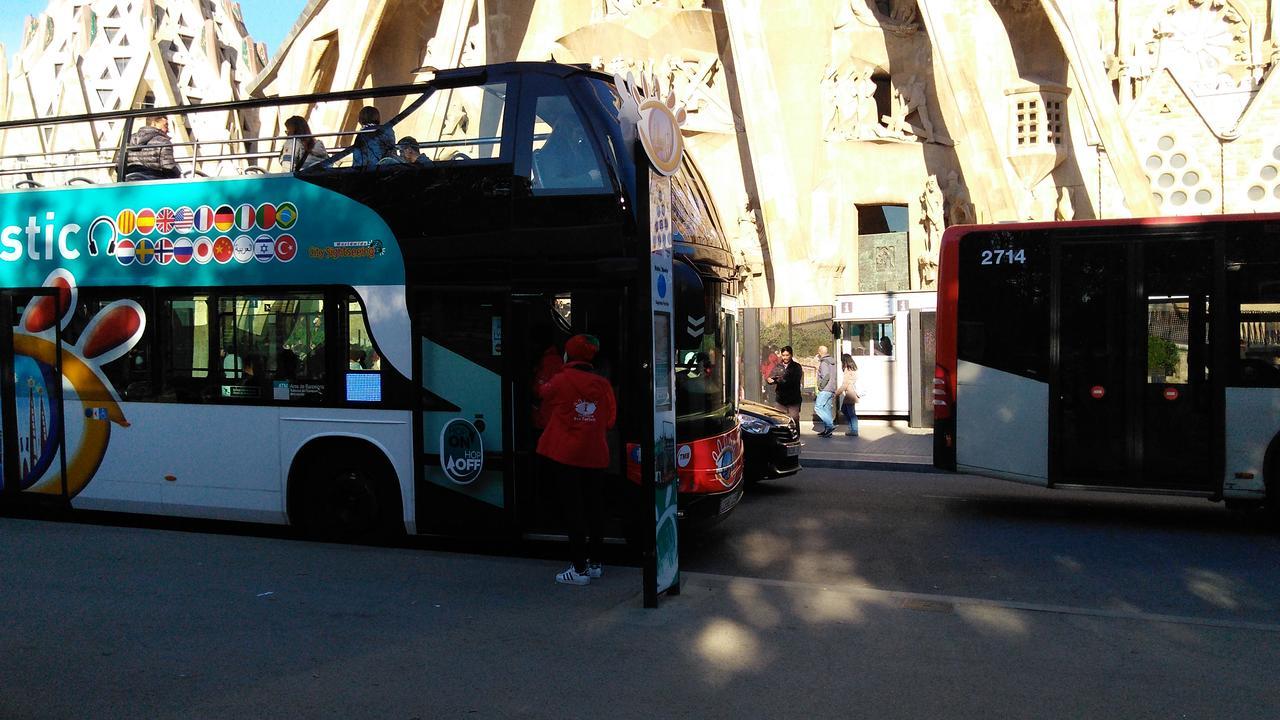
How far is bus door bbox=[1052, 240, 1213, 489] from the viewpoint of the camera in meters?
8.98

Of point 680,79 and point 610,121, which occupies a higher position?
Answer: point 680,79

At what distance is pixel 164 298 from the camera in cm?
855

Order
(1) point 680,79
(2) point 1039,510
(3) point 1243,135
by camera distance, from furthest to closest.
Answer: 1. (1) point 680,79
2. (3) point 1243,135
3. (2) point 1039,510

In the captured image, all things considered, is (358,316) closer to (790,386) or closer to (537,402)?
(537,402)

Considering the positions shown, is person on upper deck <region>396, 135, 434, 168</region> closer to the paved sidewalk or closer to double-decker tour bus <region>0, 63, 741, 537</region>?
double-decker tour bus <region>0, 63, 741, 537</region>

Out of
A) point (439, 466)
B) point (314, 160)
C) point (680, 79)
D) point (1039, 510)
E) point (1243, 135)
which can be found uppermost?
point (680, 79)

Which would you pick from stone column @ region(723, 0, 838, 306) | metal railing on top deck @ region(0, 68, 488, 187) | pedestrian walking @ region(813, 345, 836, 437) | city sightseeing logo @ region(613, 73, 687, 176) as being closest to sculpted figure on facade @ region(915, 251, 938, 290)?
stone column @ region(723, 0, 838, 306)

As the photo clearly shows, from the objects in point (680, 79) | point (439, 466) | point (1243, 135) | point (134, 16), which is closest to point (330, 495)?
point (439, 466)

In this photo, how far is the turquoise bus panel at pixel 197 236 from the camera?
795 centimetres

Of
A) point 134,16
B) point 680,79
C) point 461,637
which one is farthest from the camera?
point 134,16

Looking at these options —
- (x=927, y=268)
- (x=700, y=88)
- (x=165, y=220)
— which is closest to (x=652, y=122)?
(x=165, y=220)

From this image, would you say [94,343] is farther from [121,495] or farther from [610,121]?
[610,121]

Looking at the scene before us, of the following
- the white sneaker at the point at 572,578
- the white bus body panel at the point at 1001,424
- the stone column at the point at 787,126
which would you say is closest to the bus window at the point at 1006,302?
the white bus body panel at the point at 1001,424

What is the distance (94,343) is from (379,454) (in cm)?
296
